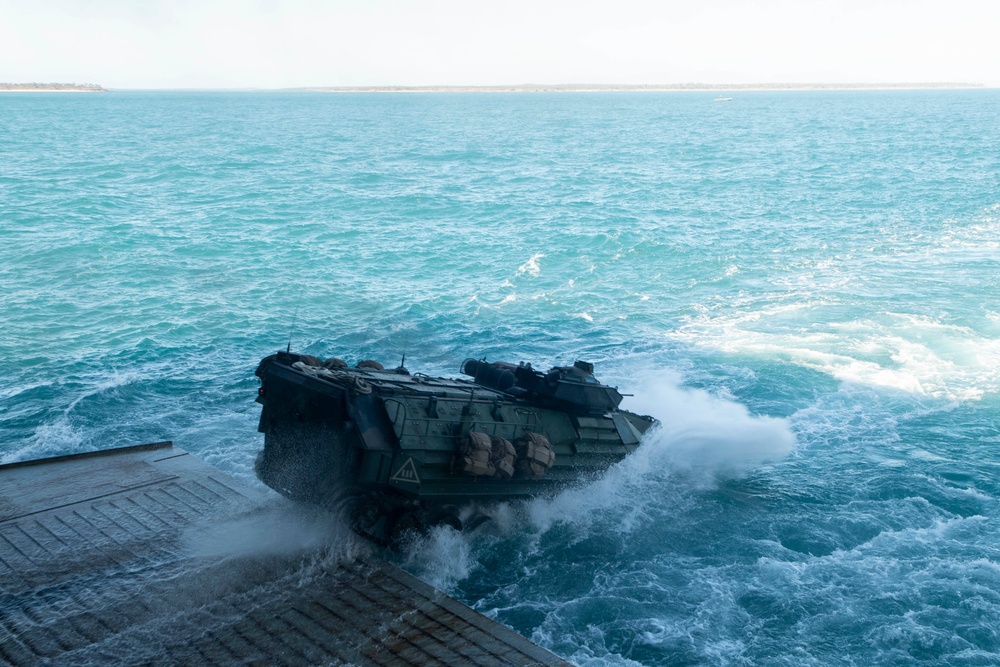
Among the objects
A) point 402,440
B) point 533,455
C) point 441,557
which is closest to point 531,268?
point 533,455


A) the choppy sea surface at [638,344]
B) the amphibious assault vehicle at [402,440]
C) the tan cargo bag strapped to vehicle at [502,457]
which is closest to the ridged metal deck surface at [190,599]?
the amphibious assault vehicle at [402,440]

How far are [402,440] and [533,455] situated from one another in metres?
2.77

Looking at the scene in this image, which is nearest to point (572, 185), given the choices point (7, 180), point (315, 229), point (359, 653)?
point (315, 229)

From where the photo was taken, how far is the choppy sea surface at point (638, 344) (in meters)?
16.1

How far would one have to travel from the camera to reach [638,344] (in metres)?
30.2

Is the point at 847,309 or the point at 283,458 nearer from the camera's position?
the point at 283,458

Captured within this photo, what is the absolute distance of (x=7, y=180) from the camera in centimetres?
5919

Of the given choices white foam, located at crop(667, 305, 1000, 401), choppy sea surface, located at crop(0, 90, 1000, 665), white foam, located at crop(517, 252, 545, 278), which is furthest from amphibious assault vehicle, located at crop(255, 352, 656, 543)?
white foam, located at crop(517, 252, 545, 278)

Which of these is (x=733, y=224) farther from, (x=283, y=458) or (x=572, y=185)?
(x=283, y=458)

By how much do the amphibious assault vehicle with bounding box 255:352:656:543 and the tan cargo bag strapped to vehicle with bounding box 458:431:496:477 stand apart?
0.02 m

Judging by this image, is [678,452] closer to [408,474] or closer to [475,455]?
[475,455]

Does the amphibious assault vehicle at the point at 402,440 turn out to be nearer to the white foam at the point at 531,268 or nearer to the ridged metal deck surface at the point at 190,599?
the ridged metal deck surface at the point at 190,599

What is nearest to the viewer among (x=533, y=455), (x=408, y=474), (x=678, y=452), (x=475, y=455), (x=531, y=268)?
(x=408, y=474)

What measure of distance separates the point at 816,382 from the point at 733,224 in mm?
24069
